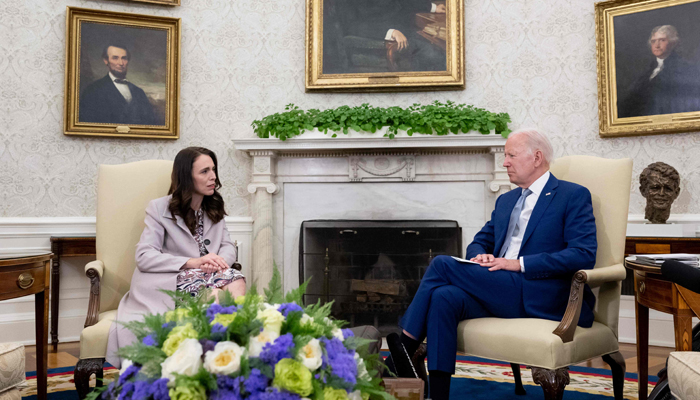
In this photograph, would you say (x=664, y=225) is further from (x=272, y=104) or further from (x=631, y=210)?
(x=272, y=104)

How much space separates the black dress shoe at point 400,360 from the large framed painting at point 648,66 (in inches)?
129

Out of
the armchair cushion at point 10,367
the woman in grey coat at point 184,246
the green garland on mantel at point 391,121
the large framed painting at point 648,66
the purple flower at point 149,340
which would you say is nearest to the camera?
the purple flower at point 149,340

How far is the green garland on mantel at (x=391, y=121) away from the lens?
432 cm

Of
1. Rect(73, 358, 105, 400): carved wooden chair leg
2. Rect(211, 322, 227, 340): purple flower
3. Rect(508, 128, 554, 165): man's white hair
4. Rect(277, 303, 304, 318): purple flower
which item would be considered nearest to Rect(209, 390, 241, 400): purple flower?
Rect(211, 322, 227, 340): purple flower

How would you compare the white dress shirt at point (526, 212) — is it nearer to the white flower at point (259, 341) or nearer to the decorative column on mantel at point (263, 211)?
the white flower at point (259, 341)

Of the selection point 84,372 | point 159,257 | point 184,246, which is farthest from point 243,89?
point 84,372

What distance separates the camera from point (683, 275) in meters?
1.62

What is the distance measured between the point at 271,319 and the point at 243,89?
4.10 metres

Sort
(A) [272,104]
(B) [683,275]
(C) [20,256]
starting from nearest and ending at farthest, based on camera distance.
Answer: (B) [683,275]
(C) [20,256]
(A) [272,104]

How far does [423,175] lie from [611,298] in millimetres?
2300

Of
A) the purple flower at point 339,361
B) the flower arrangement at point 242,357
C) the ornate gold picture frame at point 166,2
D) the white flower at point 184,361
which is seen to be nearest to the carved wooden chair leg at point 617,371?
the flower arrangement at point 242,357

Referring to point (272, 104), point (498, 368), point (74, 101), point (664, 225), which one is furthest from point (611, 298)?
point (74, 101)

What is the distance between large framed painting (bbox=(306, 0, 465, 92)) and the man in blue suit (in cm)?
240

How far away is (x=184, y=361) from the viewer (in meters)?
1.00
